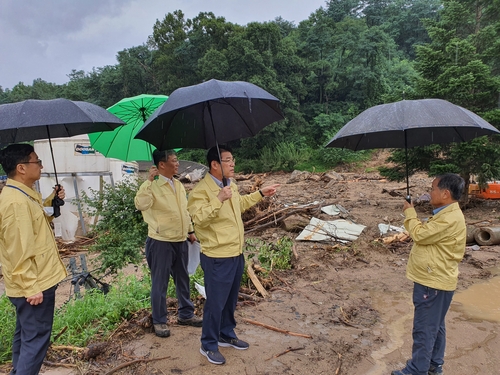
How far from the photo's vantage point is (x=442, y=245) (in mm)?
2699

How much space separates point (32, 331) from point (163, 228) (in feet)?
4.32

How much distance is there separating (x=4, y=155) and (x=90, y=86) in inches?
1580

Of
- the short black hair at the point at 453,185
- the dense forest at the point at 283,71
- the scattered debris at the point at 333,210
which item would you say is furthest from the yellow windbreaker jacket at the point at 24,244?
the dense forest at the point at 283,71

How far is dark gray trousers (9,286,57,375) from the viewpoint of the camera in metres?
2.56

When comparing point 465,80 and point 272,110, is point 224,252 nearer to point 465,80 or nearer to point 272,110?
point 272,110

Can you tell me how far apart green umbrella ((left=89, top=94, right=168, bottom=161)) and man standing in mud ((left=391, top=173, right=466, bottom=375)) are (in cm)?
300

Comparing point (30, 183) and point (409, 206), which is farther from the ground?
point (30, 183)

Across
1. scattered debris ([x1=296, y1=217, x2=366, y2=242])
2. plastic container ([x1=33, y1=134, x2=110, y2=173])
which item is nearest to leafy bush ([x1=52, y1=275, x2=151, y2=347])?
scattered debris ([x1=296, y1=217, x2=366, y2=242])

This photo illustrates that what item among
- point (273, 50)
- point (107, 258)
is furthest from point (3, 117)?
point (273, 50)

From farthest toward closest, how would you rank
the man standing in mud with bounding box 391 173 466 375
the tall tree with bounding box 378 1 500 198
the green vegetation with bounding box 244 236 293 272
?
the tall tree with bounding box 378 1 500 198
the green vegetation with bounding box 244 236 293 272
the man standing in mud with bounding box 391 173 466 375

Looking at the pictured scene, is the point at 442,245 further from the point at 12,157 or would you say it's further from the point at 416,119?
the point at 12,157

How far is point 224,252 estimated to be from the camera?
294 cm

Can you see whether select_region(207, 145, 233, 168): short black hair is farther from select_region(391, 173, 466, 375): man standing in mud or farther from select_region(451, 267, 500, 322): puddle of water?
select_region(451, 267, 500, 322): puddle of water

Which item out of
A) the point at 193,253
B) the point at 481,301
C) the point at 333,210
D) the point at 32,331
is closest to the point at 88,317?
the point at 193,253
